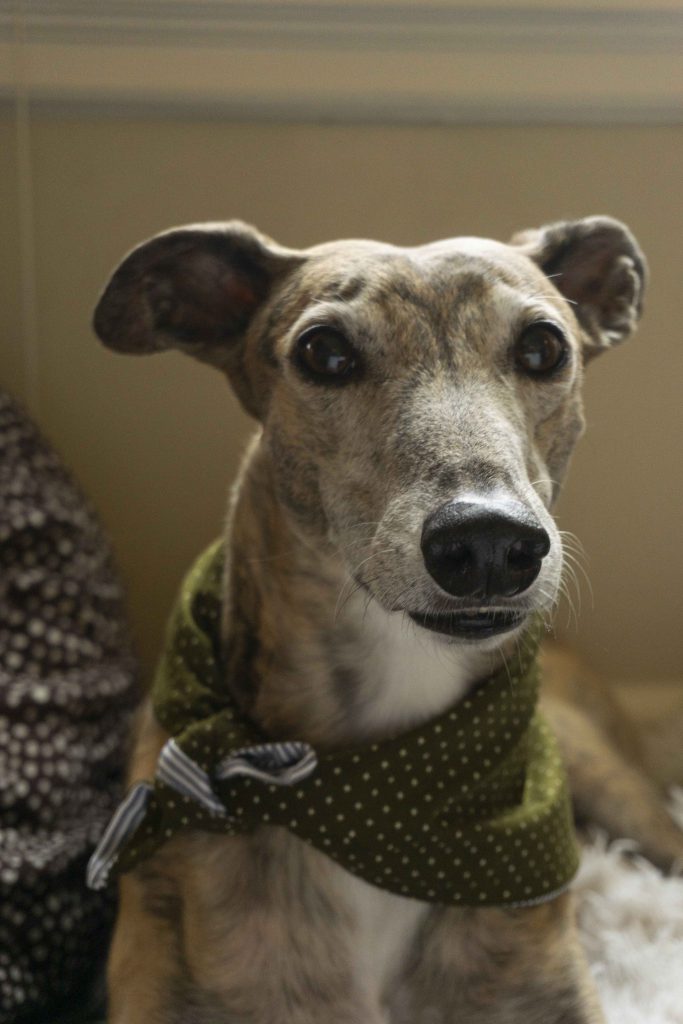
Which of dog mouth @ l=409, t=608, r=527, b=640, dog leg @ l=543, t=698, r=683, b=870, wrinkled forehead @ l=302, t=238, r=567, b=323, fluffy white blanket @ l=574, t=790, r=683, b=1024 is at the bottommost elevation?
fluffy white blanket @ l=574, t=790, r=683, b=1024

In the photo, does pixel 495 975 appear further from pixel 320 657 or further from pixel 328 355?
pixel 328 355

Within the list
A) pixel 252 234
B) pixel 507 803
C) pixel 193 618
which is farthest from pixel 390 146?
pixel 507 803

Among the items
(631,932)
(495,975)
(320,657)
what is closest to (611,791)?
(631,932)

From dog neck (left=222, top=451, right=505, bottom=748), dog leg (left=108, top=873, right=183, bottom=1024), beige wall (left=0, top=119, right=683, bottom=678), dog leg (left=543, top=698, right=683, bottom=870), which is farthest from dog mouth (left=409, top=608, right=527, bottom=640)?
beige wall (left=0, top=119, right=683, bottom=678)

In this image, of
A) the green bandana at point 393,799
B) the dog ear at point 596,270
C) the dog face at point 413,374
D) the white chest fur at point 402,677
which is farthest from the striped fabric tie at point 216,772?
the dog ear at point 596,270

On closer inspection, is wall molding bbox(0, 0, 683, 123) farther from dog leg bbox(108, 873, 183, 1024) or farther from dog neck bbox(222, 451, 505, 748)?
dog leg bbox(108, 873, 183, 1024)

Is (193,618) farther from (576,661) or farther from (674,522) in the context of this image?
(674,522)

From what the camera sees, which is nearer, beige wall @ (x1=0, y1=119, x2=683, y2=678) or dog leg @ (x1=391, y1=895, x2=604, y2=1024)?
dog leg @ (x1=391, y1=895, x2=604, y2=1024)

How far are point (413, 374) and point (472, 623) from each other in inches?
11.6

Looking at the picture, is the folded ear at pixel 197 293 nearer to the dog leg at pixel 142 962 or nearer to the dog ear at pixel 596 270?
the dog ear at pixel 596 270

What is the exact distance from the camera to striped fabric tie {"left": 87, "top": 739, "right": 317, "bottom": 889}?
1465mm

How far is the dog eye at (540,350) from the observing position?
55.6 inches

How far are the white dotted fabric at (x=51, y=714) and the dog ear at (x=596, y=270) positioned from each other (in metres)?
0.88

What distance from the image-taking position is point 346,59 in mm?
2225
